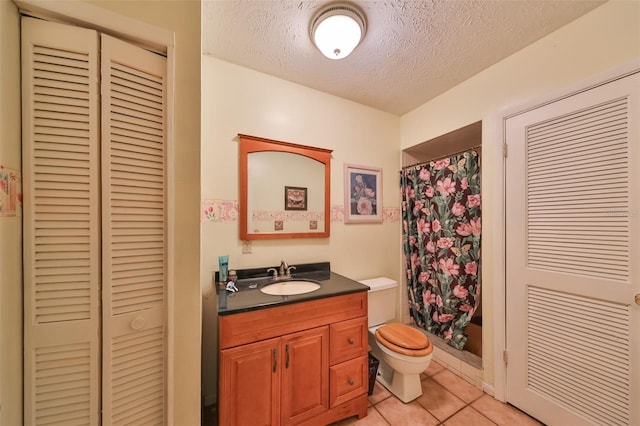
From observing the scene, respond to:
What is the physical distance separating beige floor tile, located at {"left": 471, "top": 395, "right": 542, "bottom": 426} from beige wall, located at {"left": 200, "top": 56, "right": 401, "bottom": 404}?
106cm

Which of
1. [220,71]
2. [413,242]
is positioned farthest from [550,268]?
[220,71]

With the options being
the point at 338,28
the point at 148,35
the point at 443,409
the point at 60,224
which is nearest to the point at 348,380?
the point at 443,409

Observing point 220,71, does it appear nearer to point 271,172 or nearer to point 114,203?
point 271,172

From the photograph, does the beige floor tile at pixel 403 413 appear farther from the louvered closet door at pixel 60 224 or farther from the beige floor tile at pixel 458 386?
the louvered closet door at pixel 60 224

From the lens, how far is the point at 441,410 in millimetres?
1465

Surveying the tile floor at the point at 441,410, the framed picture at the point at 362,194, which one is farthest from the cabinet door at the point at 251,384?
the framed picture at the point at 362,194

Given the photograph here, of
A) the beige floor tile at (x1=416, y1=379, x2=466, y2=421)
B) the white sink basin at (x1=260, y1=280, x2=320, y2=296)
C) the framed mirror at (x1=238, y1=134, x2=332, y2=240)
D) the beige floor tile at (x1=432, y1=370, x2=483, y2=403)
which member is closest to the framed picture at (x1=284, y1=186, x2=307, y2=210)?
the framed mirror at (x1=238, y1=134, x2=332, y2=240)

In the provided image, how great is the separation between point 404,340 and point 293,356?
793 mm

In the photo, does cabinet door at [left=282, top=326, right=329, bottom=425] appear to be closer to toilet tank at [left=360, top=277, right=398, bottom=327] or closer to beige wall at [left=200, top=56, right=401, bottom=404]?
beige wall at [left=200, top=56, right=401, bottom=404]

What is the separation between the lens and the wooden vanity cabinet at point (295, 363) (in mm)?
1109

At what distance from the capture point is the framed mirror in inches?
65.3

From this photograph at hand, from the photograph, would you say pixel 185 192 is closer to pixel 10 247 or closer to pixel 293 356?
pixel 10 247

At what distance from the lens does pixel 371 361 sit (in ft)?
5.35

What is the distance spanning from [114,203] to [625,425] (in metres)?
2.41
